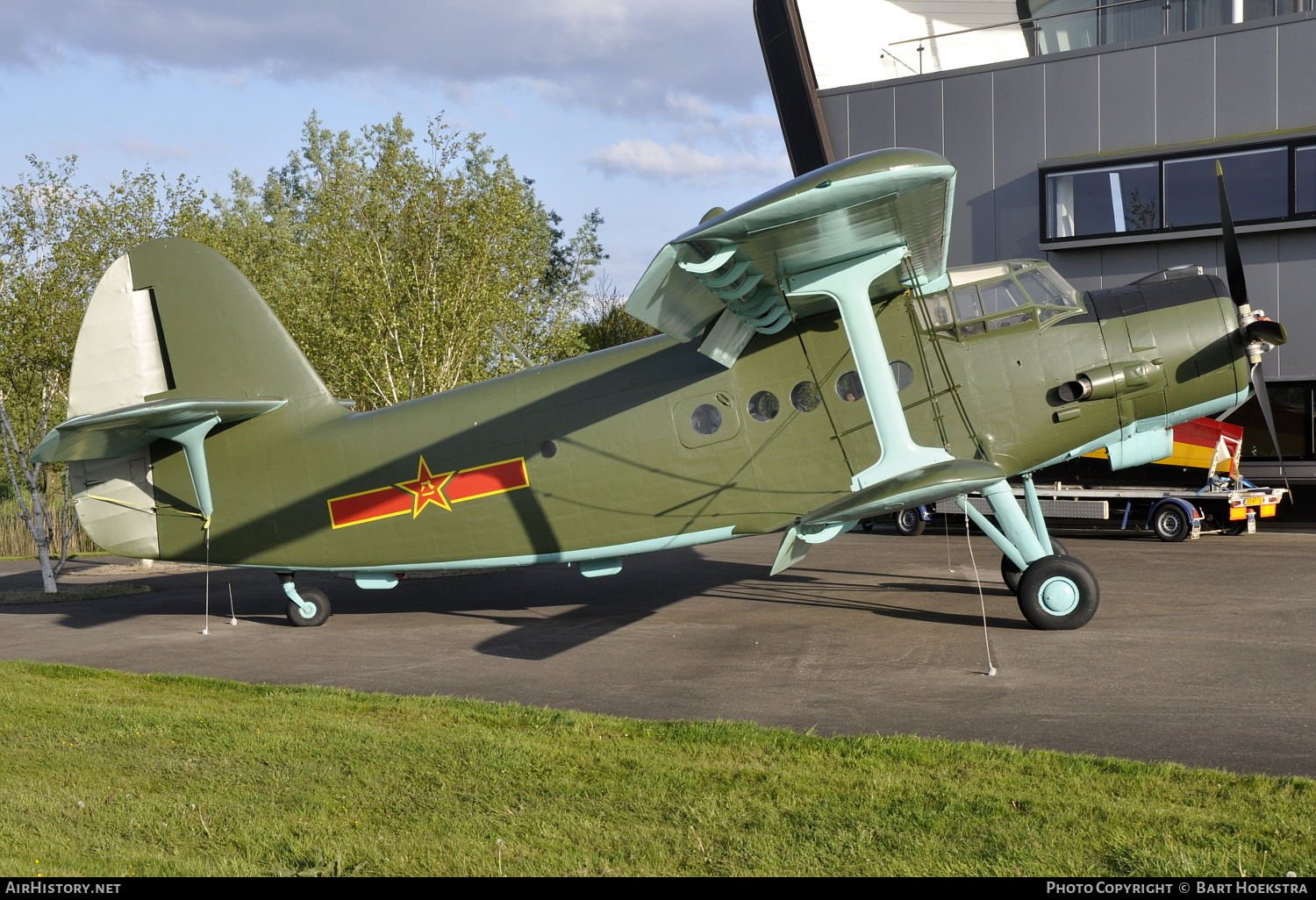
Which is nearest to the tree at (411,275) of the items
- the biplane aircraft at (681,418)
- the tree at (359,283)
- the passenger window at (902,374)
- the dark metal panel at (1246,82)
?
the tree at (359,283)

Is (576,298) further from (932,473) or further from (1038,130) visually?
(932,473)

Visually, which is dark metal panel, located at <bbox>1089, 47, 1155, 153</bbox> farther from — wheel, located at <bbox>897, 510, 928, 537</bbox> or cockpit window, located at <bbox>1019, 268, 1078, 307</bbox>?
cockpit window, located at <bbox>1019, 268, 1078, 307</bbox>

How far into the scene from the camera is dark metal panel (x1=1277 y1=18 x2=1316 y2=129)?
19.2 metres

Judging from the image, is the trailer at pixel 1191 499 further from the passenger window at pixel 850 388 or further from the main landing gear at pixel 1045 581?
the passenger window at pixel 850 388

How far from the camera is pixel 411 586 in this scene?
15.7m

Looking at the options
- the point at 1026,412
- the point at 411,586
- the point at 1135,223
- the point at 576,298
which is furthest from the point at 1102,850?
the point at 576,298

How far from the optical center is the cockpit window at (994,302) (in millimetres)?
9766

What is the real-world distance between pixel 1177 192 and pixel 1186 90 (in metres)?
2.10

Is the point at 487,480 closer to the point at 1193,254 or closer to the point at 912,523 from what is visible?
the point at 912,523

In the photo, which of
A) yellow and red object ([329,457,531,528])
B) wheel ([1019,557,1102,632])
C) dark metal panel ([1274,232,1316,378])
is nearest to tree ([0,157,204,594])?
yellow and red object ([329,457,531,528])

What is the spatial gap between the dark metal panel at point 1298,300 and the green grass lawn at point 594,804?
17.5 metres

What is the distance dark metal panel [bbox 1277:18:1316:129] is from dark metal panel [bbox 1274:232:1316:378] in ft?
7.24

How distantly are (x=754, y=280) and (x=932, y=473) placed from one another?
7.00 ft

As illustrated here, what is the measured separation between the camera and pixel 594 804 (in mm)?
5176
